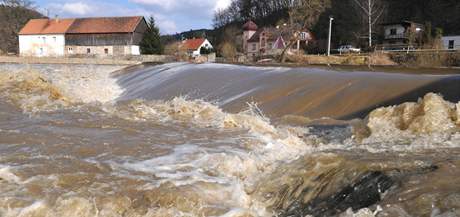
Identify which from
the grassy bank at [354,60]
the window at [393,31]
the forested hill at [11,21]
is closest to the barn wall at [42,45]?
the forested hill at [11,21]

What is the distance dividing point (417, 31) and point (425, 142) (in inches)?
1922

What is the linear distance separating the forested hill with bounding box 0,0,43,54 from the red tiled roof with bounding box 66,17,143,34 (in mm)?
15956

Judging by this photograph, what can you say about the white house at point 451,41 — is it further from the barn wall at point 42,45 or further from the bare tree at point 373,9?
the barn wall at point 42,45

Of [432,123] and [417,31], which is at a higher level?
[417,31]

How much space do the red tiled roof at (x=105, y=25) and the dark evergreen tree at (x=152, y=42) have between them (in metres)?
7.30

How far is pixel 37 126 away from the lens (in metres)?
10.1

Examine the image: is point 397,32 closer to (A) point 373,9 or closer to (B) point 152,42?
(A) point 373,9

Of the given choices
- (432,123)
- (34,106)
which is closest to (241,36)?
(34,106)

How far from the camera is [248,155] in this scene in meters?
7.13

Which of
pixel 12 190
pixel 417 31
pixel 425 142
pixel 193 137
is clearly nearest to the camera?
pixel 12 190

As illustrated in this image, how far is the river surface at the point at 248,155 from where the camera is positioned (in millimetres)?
4863

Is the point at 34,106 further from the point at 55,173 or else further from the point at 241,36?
the point at 241,36

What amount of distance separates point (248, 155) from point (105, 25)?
68928 millimetres

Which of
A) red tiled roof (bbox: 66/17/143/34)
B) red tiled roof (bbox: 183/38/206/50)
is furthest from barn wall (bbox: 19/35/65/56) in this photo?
red tiled roof (bbox: 183/38/206/50)
